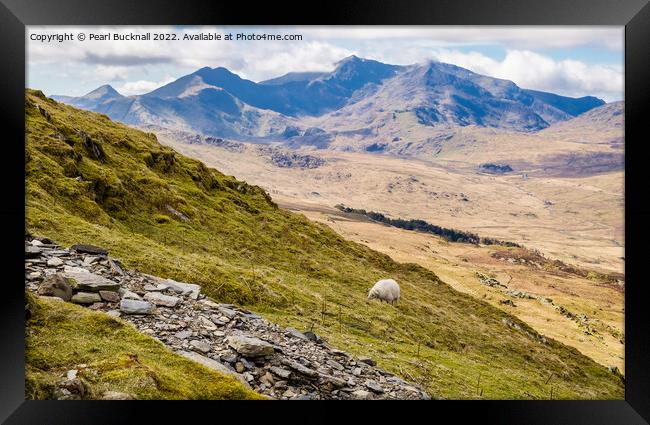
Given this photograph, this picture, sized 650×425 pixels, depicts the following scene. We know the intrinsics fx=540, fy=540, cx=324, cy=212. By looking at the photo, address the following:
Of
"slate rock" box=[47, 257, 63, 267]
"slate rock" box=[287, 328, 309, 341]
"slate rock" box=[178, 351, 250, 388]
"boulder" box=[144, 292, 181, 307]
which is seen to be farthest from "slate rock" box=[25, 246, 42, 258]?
"slate rock" box=[287, 328, 309, 341]

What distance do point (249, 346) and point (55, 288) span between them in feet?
18.0

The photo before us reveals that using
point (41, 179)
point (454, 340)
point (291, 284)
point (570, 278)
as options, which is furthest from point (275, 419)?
point (570, 278)

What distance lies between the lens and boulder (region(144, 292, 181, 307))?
15.9 meters

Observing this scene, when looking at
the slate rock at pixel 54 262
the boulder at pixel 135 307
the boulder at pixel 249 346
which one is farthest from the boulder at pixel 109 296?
the boulder at pixel 249 346

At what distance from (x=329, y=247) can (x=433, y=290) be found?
31.6 ft

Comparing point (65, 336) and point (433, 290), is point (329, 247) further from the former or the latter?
point (65, 336)

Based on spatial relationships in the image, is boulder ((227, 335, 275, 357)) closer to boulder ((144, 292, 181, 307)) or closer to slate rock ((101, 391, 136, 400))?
boulder ((144, 292, 181, 307))

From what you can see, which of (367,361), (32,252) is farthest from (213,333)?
(32,252)

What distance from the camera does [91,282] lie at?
15188 mm

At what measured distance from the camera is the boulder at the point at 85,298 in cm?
1470

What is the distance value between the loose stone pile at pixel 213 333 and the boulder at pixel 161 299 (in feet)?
0.10

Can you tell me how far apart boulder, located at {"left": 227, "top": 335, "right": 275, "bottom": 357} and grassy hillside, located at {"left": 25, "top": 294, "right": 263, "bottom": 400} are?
911 mm

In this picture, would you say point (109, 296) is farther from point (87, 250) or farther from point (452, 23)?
point (452, 23)

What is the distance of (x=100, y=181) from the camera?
102ft
